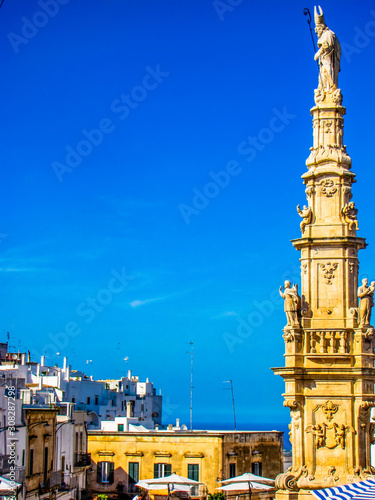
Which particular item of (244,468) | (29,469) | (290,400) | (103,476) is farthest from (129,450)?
(290,400)

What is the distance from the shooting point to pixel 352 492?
18.4 m

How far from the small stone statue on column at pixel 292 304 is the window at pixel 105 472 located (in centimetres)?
2833

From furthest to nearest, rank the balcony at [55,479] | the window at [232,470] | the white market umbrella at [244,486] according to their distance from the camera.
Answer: the window at [232,470] → the balcony at [55,479] → the white market umbrella at [244,486]

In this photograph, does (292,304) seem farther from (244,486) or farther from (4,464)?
(4,464)

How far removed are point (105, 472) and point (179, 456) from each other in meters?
4.49

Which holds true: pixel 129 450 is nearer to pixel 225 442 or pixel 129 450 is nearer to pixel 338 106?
pixel 225 442

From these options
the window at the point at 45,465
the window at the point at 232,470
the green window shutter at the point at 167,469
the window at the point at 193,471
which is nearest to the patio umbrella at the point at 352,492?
the window at the point at 45,465

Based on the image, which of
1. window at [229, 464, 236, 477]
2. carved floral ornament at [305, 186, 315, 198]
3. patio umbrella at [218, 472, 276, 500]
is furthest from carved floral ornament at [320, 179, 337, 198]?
window at [229, 464, 236, 477]

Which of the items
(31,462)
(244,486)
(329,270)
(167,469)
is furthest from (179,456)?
(329,270)

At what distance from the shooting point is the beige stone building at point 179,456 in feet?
153

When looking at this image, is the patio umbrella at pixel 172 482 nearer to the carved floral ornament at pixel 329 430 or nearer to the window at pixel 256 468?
the window at pixel 256 468

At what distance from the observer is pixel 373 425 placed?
2286cm

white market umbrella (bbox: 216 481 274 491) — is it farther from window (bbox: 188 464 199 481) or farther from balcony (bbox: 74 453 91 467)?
balcony (bbox: 74 453 91 467)

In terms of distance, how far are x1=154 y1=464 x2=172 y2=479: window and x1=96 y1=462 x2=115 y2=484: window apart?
2.55 metres
